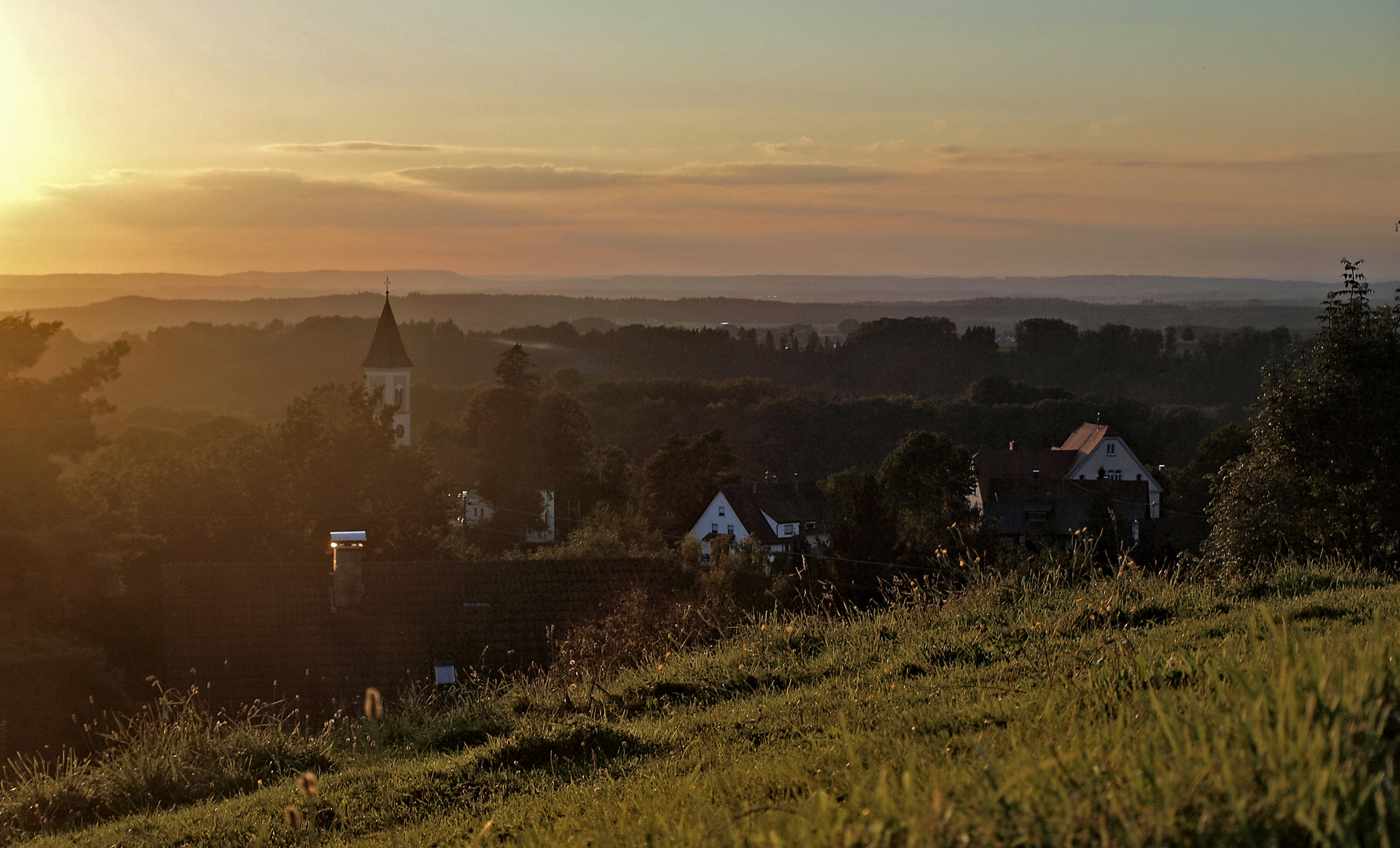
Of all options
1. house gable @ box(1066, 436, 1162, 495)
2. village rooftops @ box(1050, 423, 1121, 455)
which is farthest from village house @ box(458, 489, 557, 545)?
village rooftops @ box(1050, 423, 1121, 455)

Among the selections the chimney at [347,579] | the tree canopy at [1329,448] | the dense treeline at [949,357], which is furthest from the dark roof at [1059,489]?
the dense treeline at [949,357]

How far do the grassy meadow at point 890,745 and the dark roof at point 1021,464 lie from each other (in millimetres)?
55296

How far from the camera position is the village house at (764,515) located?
59.4 m

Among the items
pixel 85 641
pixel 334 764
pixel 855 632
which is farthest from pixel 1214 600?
pixel 85 641

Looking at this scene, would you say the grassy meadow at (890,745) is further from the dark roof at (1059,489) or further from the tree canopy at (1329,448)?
the dark roof at (1059,489)

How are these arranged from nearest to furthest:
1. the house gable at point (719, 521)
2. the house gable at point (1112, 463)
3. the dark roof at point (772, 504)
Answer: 1. the dark roof at point (772, 504)
2. the house gable at point (719, 521)
3. the house gable at point (1112, 463)

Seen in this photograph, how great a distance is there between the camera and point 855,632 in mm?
7766

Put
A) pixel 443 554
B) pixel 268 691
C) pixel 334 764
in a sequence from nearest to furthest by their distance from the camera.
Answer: pixel 334 764, pixel 268 691, pixel 443 554

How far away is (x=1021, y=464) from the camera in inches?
2547

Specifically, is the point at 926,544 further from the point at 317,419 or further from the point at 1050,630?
the point at 1050,630

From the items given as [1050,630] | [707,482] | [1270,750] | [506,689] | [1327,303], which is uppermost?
[1327,303]

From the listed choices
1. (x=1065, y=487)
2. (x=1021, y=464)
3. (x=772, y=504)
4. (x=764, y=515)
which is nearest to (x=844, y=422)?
(x=1021, y=464)

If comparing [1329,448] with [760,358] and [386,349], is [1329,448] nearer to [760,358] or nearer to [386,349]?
[386,349]

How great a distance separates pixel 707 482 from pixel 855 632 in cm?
5646
